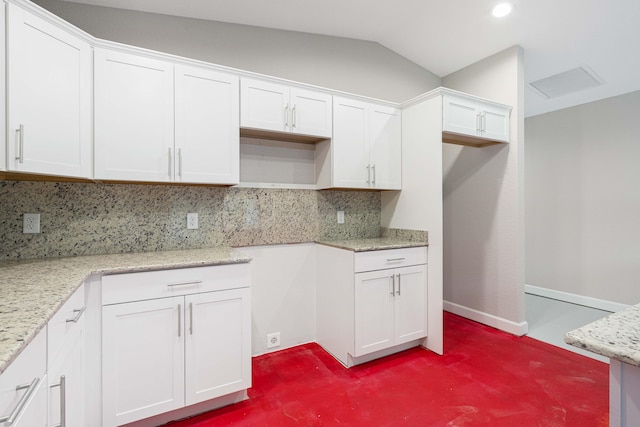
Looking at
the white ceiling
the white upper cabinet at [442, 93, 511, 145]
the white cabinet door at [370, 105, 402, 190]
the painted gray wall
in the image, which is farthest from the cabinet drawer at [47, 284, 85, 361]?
the white upper cabinet at [442, 93, 511, 145]

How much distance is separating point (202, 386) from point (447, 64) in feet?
12.6

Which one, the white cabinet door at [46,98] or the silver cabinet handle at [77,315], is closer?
the silver cabinet handle at [77,315]

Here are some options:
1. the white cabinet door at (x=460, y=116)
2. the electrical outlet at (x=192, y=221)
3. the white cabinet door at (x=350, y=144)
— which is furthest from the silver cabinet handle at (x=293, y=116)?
the white cabinet door at (x=460, y=116)

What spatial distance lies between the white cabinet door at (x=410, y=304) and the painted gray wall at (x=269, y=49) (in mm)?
1834

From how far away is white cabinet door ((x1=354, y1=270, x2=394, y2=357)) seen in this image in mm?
2414

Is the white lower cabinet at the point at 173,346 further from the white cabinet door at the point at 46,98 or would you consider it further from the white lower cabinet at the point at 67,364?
the white cabinet door at the point at 46,98

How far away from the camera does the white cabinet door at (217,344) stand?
182cm

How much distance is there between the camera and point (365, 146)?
278 centimetres

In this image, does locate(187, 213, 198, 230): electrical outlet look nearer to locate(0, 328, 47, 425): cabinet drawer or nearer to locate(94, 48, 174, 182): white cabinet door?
locate(94, 48, 174, 182): white cabinet door

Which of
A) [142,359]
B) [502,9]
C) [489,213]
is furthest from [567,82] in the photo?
[142,359]

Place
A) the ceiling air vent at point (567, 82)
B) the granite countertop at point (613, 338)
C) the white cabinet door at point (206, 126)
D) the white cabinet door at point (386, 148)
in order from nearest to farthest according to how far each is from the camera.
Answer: the granite countertop at point (613, 338) → the white cabinet door at point (206, 126) → the white cabinet door at point (386, 148) → the ceiling air vent at point (567, 82)

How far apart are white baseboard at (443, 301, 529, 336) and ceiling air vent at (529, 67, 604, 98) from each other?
264cm

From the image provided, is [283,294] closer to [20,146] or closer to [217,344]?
[217,344]

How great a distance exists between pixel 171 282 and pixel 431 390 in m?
1.85
